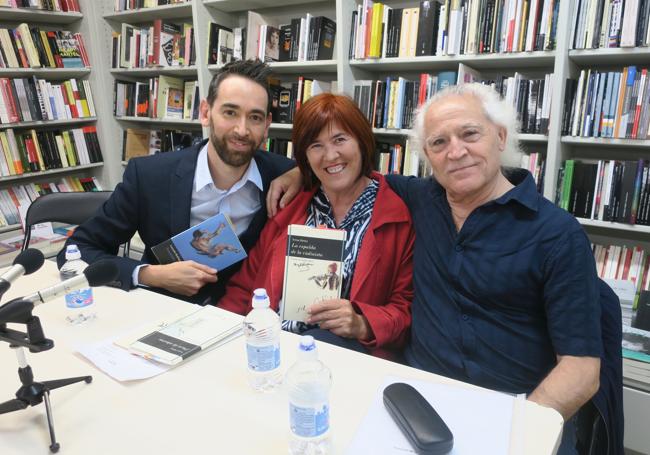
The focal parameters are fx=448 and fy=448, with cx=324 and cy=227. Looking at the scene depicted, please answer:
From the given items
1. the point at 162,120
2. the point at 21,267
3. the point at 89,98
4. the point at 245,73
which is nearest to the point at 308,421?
the point at 21,267

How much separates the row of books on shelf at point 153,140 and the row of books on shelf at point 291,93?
87 cm

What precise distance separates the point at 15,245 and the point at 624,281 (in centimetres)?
341

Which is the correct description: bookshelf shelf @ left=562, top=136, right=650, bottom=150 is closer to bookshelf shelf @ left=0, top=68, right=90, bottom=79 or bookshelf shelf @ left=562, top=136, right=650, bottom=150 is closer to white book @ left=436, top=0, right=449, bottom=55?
white book @ left=436, top=0, right=449, bottom=55

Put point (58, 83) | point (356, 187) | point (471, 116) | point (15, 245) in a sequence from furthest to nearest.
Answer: point (58, 83), point (15, 245), point (356, 187), point (471, 116)

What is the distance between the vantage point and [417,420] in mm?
811

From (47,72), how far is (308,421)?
3.73m

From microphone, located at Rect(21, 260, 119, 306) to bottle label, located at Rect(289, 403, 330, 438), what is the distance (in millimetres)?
428

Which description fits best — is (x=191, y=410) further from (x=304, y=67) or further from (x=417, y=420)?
(x=304, y=67)

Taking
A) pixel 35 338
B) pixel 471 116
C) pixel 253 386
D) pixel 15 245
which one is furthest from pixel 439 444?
pixel 15 245

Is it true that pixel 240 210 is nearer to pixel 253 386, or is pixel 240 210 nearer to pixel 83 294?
pixel 83 294

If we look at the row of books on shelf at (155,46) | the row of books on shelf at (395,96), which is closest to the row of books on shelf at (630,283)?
the row of books on shelf at (395,96)

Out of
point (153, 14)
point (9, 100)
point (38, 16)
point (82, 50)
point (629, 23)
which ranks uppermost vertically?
point (153, 14)

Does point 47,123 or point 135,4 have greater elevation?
point 135,4

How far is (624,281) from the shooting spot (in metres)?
2.04
